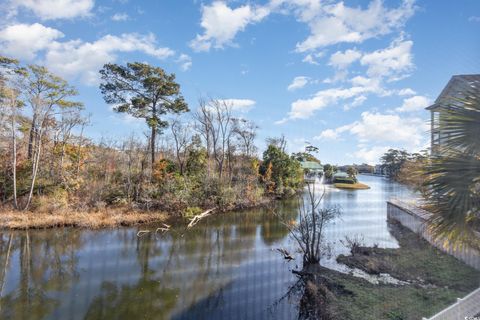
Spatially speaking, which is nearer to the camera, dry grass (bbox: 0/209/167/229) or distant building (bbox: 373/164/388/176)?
dry grass (bbox: 0/209/167/229)

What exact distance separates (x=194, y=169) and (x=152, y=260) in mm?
11456

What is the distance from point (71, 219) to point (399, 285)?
44.5ft

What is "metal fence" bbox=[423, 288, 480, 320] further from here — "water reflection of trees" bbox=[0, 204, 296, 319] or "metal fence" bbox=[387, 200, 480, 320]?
"water reflection of trees" bbox=[0, 204, 296, 319]

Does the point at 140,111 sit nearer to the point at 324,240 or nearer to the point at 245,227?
the point at 245,227

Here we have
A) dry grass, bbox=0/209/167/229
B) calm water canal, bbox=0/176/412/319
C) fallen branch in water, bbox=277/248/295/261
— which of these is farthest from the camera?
dry grass, bbox=0/209/167/229

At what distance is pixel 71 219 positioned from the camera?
13117mm

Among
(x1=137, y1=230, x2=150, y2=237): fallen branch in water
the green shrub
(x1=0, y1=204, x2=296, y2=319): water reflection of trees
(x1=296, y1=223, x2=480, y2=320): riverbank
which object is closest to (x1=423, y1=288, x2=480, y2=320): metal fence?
(x1=296, y1=223, x2=480, y2=320): riverbank

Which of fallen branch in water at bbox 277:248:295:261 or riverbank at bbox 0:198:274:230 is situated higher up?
riverbank at bbox 0:198:274:230

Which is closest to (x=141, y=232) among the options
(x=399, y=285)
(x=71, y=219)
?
(x=71, y=219)

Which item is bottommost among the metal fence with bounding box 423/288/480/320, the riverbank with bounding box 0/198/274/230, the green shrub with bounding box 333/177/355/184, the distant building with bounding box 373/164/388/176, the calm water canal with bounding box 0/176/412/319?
the calm water canal with bounding box 0/176/412/319

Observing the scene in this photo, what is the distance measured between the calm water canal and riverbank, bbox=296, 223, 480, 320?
929 mm

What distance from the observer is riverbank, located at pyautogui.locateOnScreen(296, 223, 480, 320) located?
18.3ft

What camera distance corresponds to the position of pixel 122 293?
22.2 feet

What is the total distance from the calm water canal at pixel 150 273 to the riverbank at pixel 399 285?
93 centimetres
